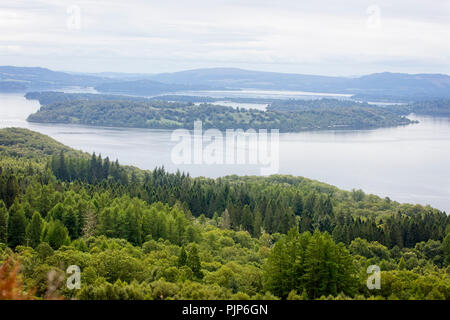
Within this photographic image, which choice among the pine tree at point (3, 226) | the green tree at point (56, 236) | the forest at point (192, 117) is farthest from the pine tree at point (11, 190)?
the forest at point (192, 117)

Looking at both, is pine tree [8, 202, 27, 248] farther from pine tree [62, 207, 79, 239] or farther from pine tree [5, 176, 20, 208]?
pine tree [5, 176, 20, 208]

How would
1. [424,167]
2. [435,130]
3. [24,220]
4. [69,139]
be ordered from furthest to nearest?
1. [435,130]
2. [69,139]
3. [424,167]
4. [24,220]

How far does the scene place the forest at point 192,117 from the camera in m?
165

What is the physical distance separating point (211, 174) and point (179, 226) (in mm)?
59595

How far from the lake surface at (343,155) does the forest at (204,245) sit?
2202cm

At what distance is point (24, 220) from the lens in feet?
96.8

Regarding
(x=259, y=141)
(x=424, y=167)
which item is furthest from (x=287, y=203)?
(x=259, y=141)

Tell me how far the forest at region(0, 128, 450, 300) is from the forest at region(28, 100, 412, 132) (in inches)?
3777

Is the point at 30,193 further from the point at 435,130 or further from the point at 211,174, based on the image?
the point at 435,130

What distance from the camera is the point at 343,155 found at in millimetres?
113438

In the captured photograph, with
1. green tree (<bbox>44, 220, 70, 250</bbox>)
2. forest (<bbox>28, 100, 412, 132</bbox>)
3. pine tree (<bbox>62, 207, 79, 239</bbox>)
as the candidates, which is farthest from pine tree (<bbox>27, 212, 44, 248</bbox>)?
forest (<bbox>28, 100, 412, 132</bbox>)

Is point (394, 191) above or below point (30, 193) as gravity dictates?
below

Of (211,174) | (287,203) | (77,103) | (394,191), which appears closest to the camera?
(287,203)

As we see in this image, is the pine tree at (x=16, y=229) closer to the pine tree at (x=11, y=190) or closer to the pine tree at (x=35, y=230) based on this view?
the pine tree at (x=35, y=230)
